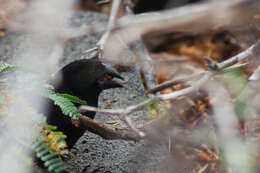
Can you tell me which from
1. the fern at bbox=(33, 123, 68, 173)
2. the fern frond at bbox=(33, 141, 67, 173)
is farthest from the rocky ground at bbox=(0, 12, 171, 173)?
the fern frond at bbox=(33, 141, 67, 173)

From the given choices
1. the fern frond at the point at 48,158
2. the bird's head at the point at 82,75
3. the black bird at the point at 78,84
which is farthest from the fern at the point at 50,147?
the bird's head at the point at 82,75

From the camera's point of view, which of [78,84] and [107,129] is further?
[78,84]

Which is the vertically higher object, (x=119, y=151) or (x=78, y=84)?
(x=78, y=84)

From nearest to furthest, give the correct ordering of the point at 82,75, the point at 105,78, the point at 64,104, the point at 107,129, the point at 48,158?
1. the point at 48,158
2. the point at 64,104
3. the point at 107,129
4. the point at 82,75
5. the point at 105,78

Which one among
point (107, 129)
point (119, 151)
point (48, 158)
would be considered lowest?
point (119, 151)

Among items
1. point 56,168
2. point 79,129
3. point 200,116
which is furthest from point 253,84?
point 56,168

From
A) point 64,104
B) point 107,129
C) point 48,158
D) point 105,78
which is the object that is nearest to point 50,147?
point 48,158

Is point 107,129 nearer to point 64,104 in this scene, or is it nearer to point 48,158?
point 64,104

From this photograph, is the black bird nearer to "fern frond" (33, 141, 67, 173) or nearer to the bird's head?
the bird's head

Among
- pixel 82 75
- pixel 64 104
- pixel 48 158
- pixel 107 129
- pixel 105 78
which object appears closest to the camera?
pixel 48 158
